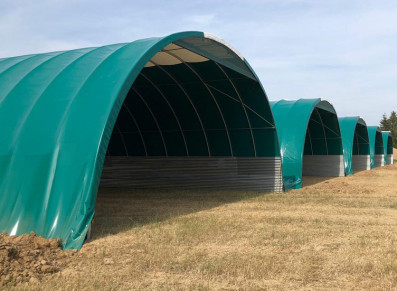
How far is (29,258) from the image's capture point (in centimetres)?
734

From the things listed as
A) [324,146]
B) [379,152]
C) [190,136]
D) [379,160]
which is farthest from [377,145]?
[190,136]

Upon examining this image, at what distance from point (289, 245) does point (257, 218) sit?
328 centimetres

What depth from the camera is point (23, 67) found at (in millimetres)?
13531

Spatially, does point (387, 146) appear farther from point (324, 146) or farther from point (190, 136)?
point (190, 136)

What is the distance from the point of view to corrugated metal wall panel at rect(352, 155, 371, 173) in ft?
134

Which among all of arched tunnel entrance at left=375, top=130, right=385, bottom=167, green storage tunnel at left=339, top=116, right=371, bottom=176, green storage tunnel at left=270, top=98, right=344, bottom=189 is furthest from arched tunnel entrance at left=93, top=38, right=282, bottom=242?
arched tunnel entrance at left=375, top=130, right=385, bottom=167

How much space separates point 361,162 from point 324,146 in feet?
39.3

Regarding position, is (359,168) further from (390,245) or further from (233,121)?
(390,245)


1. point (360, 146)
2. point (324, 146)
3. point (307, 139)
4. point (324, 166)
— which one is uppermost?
point (307, 139)

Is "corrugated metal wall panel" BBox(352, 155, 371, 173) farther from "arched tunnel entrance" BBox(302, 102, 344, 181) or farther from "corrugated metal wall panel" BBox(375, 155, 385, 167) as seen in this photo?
"arched tunnel entrance" BBox(302, 102, 344, 181)

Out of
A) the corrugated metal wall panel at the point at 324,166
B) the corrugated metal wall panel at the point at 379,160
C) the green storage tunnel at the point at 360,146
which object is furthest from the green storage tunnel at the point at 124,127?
the corrugated metal wall panel at the point at 379,160

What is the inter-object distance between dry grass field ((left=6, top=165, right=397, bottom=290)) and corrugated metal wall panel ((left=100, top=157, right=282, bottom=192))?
4.61 metres

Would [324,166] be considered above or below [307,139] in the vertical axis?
below

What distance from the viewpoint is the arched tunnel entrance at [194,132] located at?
18469mm
